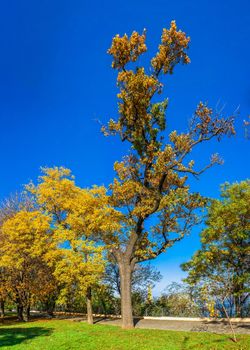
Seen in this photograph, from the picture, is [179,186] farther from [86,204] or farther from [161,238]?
[86,204]

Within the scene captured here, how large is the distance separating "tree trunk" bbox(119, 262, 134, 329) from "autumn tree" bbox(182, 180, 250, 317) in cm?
432

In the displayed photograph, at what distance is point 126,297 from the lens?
22703mm

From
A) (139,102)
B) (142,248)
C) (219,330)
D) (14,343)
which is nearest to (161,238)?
(142,248)

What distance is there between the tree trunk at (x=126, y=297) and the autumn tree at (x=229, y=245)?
170 inches

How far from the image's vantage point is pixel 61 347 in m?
15.4

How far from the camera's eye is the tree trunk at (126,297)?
72.9 ft

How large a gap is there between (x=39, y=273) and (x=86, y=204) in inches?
359

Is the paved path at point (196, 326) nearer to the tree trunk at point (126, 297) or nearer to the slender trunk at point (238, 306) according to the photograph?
the tree trunk at point (126, 297)

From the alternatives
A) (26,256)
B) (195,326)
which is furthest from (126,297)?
(26,256)

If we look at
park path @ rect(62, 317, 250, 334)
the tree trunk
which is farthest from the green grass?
the tree trunk

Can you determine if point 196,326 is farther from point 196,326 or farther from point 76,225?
point 76,225

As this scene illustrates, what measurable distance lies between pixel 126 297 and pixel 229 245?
7470mm

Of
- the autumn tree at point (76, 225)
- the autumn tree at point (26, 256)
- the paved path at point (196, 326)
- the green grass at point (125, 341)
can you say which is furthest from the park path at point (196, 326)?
the autumn tree at point (26, 256)

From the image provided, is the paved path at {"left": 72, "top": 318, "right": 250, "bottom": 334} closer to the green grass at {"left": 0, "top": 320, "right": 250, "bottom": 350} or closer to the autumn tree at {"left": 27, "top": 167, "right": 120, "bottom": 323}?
the green grass at {"left": 0, "top": 320, "right": 250, "bottom": 350}
